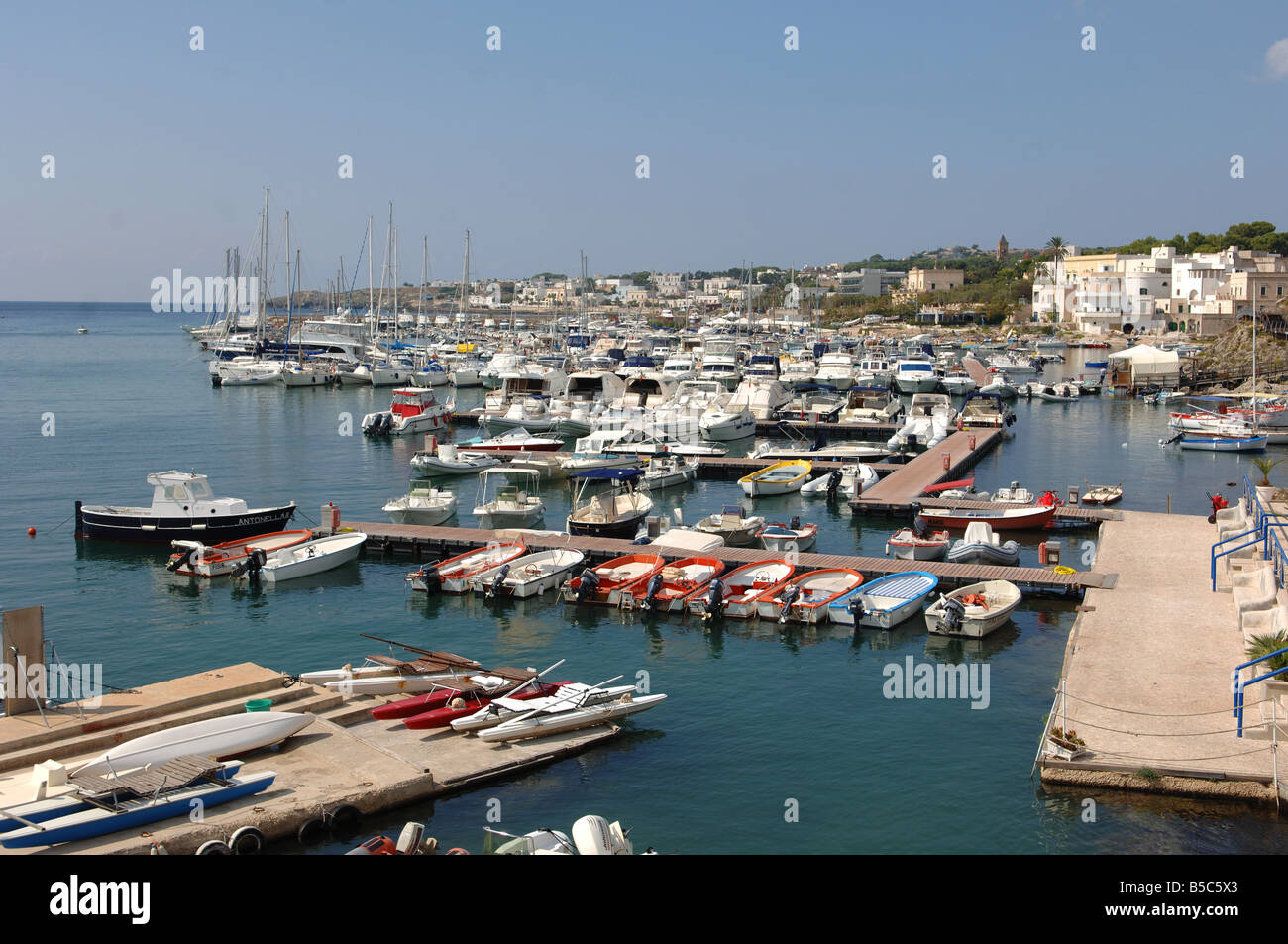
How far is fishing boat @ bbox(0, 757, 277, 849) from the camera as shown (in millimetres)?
14016

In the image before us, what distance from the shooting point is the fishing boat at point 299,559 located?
104 ft

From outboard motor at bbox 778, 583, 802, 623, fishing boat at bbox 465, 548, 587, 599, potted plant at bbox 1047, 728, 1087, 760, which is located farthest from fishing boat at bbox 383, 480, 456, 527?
potted plant at bbox 1047, 728, 1087, 760

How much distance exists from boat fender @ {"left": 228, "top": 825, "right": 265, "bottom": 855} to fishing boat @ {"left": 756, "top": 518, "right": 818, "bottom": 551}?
21633 millimetres

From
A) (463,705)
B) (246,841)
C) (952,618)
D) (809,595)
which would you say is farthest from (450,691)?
(952,618)

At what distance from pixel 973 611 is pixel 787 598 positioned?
4530 millimetres

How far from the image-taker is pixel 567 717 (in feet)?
63.8

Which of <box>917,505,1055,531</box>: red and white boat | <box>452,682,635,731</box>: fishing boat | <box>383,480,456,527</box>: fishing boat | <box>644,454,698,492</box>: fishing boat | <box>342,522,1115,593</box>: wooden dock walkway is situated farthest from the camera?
<box>644,454,698,492</box>: fishing boat

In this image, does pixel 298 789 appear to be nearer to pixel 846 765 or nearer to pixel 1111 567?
pixel 846 765

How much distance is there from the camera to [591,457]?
168 feet

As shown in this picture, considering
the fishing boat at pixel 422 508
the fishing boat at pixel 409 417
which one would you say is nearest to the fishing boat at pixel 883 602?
the fishing boat at pixel 422 508

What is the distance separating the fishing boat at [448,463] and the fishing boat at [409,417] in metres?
12.8

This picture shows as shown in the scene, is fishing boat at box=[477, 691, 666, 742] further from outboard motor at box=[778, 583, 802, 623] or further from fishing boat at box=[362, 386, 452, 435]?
fishing boat at box=[362, 386, 452, 435]

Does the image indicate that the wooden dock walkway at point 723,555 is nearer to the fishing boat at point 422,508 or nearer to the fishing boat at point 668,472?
the fishing boat at point 422,508

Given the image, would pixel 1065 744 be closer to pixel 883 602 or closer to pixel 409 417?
pixel 883 602
